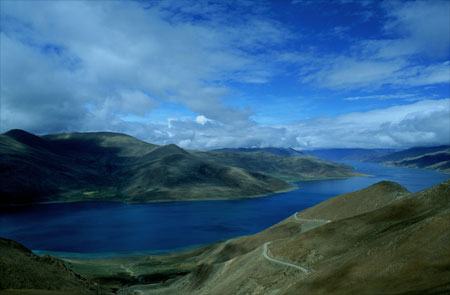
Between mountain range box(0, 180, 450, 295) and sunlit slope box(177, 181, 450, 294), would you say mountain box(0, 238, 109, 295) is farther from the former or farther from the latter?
sunlit slope box(177, 181, 450, 294)

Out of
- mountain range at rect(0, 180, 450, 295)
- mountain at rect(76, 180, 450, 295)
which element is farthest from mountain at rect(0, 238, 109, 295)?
mountain at rect(76, 180, 450, 295)

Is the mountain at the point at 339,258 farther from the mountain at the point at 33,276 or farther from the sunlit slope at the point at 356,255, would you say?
the mountain at the point at 33,276

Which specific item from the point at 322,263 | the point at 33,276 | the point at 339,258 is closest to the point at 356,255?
the point at 339,258

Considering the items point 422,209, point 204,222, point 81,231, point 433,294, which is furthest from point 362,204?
point 81,231

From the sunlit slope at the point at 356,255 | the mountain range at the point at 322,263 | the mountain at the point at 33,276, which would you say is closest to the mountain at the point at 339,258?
the sunlit slope at the point at 356,255

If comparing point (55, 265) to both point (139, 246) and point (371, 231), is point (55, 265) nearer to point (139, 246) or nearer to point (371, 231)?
point (371, 231)

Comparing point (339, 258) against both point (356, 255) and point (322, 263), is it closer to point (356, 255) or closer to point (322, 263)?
point (322, 263)
